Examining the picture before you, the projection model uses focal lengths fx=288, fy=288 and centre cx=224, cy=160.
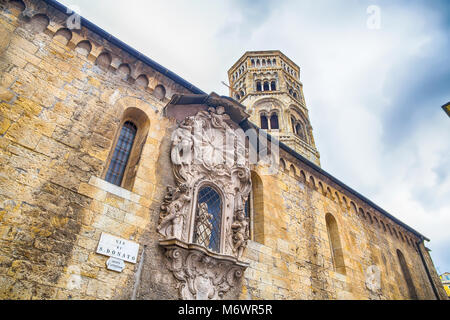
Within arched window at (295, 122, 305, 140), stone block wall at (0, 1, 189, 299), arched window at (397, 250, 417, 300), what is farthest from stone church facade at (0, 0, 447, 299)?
arched window at (295, 122, 305, 140)

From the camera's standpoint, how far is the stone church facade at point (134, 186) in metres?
4.85

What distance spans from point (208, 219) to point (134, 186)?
6.22ft

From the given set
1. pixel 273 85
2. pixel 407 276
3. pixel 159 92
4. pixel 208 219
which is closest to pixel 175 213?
pixel 208 219

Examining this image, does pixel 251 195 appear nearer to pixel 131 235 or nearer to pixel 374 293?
pixel 131 235

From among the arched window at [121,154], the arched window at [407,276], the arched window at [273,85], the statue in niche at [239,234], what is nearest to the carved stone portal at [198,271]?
the statue in niche at [239,234]

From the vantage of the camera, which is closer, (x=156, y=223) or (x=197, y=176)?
(x=156, y=223)

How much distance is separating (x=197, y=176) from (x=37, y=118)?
11.5 feet

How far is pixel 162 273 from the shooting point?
5641 millimetres

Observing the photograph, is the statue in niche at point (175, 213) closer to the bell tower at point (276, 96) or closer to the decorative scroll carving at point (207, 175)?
the decorative scroll carving at point (207, 175)

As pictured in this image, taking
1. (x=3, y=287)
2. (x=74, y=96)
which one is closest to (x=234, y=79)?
(x=74, y=96)

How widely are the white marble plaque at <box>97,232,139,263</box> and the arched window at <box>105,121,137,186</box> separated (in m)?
1.51

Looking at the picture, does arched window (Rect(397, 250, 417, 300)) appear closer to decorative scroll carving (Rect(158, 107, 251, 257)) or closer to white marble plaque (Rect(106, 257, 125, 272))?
decorative scroll carving (Rect(158, 107, 251, 257))

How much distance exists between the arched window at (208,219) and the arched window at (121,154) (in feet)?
6.33

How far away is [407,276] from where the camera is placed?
13.6m
